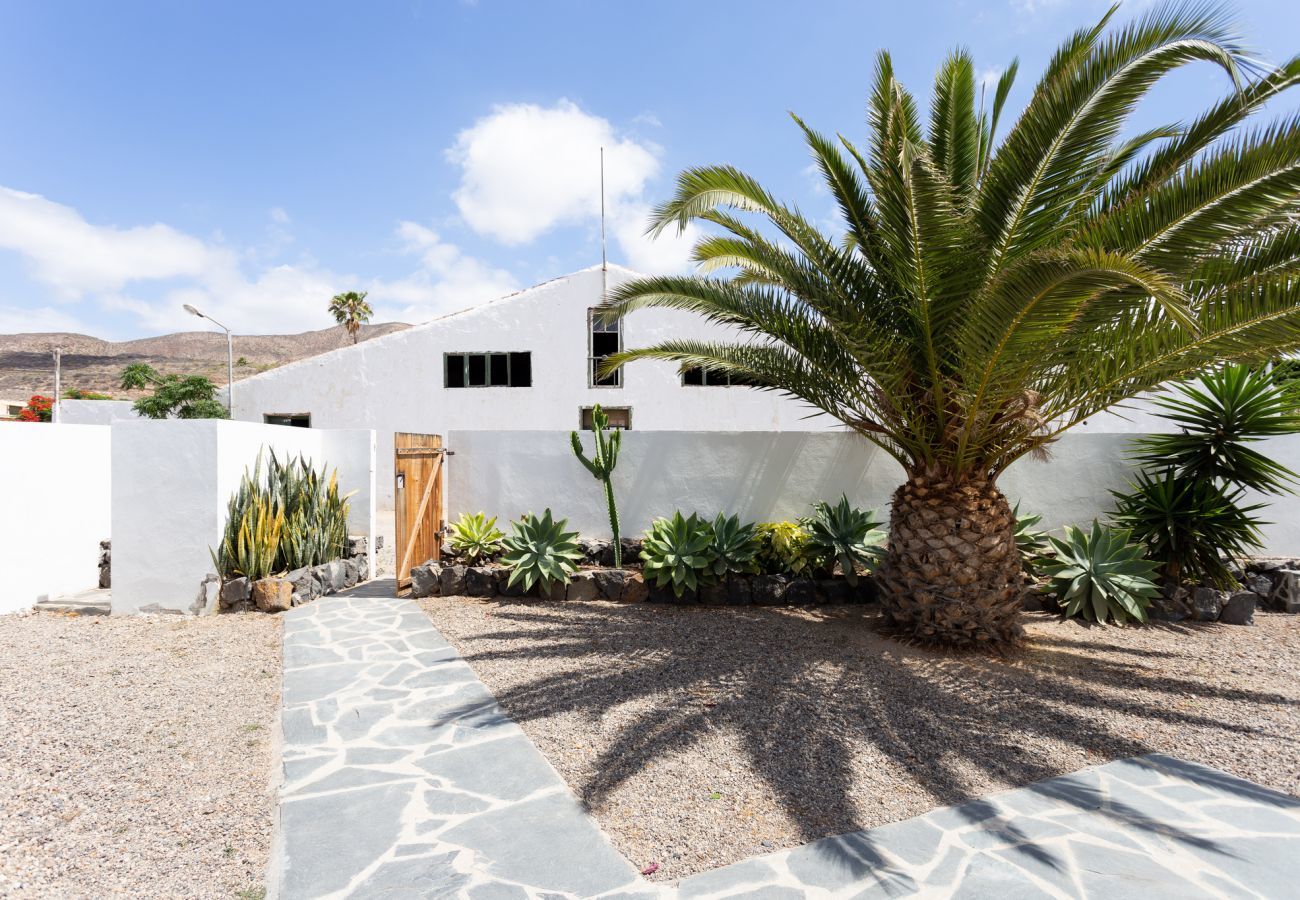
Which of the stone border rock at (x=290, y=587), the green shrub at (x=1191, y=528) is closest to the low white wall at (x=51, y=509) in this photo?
the stone border rock at (x=290, y=587)

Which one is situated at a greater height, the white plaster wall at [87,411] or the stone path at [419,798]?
the white plaster wall at [87,411]

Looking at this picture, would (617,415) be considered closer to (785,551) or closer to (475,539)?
(475,539)

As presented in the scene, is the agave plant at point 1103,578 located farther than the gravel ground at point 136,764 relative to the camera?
Yes

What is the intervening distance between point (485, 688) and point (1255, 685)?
603 cm

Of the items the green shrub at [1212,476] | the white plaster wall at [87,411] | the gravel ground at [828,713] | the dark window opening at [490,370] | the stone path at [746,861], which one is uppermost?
the dark window opening at [490,370]

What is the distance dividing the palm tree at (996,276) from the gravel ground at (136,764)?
4.84 m

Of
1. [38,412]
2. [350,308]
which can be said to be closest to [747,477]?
→ [38,412]

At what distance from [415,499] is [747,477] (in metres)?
4.23

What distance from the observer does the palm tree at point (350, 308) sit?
31.9 meters

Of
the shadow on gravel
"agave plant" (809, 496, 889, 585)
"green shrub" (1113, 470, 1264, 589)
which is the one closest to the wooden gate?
the shadow on gravel

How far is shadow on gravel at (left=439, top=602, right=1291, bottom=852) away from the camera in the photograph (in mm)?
3611

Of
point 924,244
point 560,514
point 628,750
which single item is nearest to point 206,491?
point 560,514

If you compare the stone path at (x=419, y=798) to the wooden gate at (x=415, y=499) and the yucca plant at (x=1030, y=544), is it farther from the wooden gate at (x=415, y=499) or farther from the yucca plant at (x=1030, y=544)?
the yucca plant at (x=1030, y=544)

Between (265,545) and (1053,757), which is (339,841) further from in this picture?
(265,545)
